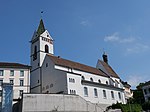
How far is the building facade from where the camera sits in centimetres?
5434

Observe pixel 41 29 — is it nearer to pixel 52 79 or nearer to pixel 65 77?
pixel 52 79

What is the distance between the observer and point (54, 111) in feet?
127

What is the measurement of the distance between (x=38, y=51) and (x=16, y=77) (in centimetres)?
932

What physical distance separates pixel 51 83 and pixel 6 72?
12463 mm

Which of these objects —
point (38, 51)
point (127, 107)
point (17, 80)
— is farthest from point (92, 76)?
point (17, 80)

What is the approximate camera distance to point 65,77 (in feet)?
154

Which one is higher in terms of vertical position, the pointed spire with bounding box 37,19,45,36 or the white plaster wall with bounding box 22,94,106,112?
the pointed spire with bounding box 37,19,45,36

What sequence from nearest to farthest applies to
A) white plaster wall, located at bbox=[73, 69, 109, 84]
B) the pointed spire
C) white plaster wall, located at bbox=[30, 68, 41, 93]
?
1. white plaster wall, located at bbox=[73, 69, 109, 84]
2. white plaster wall, located at bbox=[30, 68, 41, 93]
3. the pointed spire

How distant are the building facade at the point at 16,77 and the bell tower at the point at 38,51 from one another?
2.07 metres

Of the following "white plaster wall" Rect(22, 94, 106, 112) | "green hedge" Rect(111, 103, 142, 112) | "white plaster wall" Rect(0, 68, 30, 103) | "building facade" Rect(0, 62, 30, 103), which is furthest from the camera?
"building facade" Rect(0, 62, 30, 103)

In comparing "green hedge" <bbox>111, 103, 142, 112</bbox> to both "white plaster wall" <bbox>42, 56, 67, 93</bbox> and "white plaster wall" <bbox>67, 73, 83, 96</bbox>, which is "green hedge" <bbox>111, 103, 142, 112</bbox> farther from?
"white plaster wall" <bbox>42, 56, 67, 93</bbox>

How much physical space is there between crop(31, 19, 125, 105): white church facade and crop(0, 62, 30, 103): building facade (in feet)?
8.34

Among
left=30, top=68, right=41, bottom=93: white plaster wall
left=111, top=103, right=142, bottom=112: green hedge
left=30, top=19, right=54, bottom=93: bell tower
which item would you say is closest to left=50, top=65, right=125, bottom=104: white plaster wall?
left=111, top=103, right=142, bottom=112: green hedge

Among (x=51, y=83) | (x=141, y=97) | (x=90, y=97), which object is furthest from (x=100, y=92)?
(x=141, y=97)
